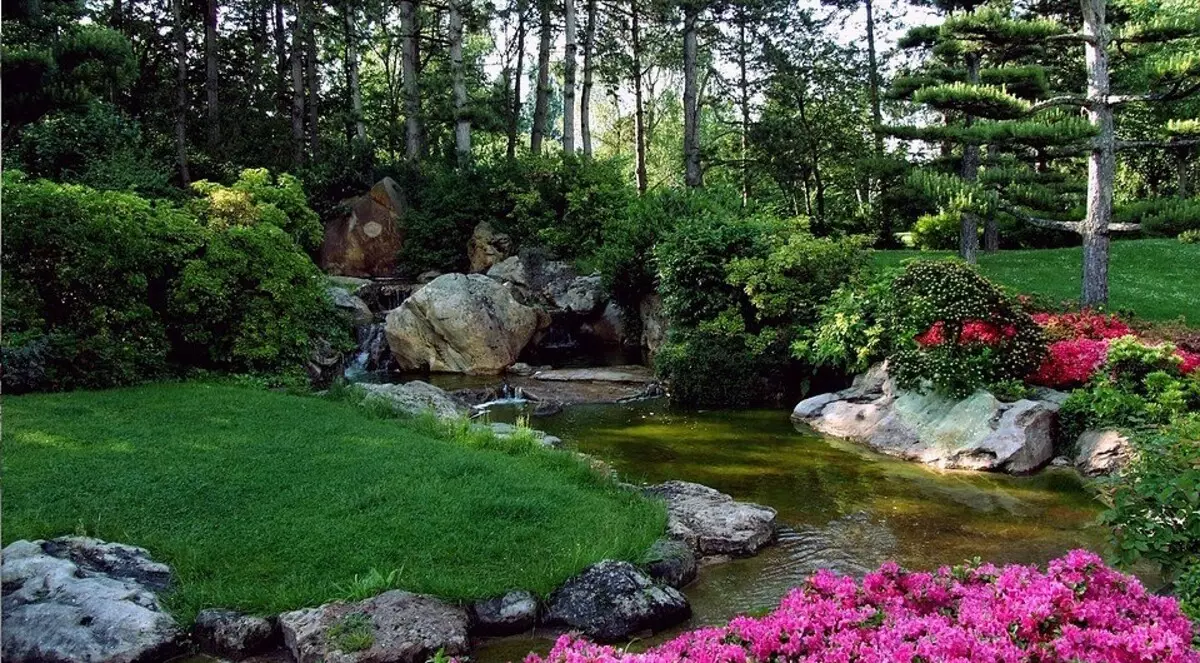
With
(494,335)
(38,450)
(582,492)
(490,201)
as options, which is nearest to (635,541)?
(582,492)

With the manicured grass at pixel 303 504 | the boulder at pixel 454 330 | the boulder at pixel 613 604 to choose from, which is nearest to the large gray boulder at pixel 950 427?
the manicured grass at pixel 303 504

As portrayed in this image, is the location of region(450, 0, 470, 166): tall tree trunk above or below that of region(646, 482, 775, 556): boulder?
above

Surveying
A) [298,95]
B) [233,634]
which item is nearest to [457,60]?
[298,95]

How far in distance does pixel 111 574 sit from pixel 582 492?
3487 mm

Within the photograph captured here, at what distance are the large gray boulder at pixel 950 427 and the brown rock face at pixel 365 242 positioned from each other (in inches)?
570

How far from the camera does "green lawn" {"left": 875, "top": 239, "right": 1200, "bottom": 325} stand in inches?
557

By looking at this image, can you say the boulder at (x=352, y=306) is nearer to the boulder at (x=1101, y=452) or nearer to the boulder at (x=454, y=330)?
the boulder at (x=454, y=330)

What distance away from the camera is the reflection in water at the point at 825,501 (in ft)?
19.8

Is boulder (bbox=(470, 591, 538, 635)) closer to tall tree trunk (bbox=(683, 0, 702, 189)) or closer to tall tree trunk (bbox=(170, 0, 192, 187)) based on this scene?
tall tree trunk (bbox=(683, 0, 702, 189))

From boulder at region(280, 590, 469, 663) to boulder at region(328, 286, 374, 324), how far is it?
1218 centimetres

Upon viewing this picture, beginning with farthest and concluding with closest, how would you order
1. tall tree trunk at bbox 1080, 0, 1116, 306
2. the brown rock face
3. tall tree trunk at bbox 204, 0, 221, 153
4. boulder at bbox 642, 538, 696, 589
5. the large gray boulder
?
1. tall tree trunk at bbox 204, 0, 221, 153
2. the brown rock face
3. tall tree trunk at bbox 1080, 0, 1116, 306
4. the large gray boulder
5. boulder at bbox 642, 538, 696, 589

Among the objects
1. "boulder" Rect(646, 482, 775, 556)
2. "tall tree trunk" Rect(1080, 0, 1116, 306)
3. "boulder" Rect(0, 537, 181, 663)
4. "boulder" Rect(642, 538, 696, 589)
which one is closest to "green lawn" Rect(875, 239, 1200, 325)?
"tall tree trunk" Rect(1080, 0, 1116, 306)

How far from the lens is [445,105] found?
22719mm

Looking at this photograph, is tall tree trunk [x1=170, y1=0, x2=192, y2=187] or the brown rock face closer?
tall tree trunk [x1=170, y1=0, x2=192, y2=187]
